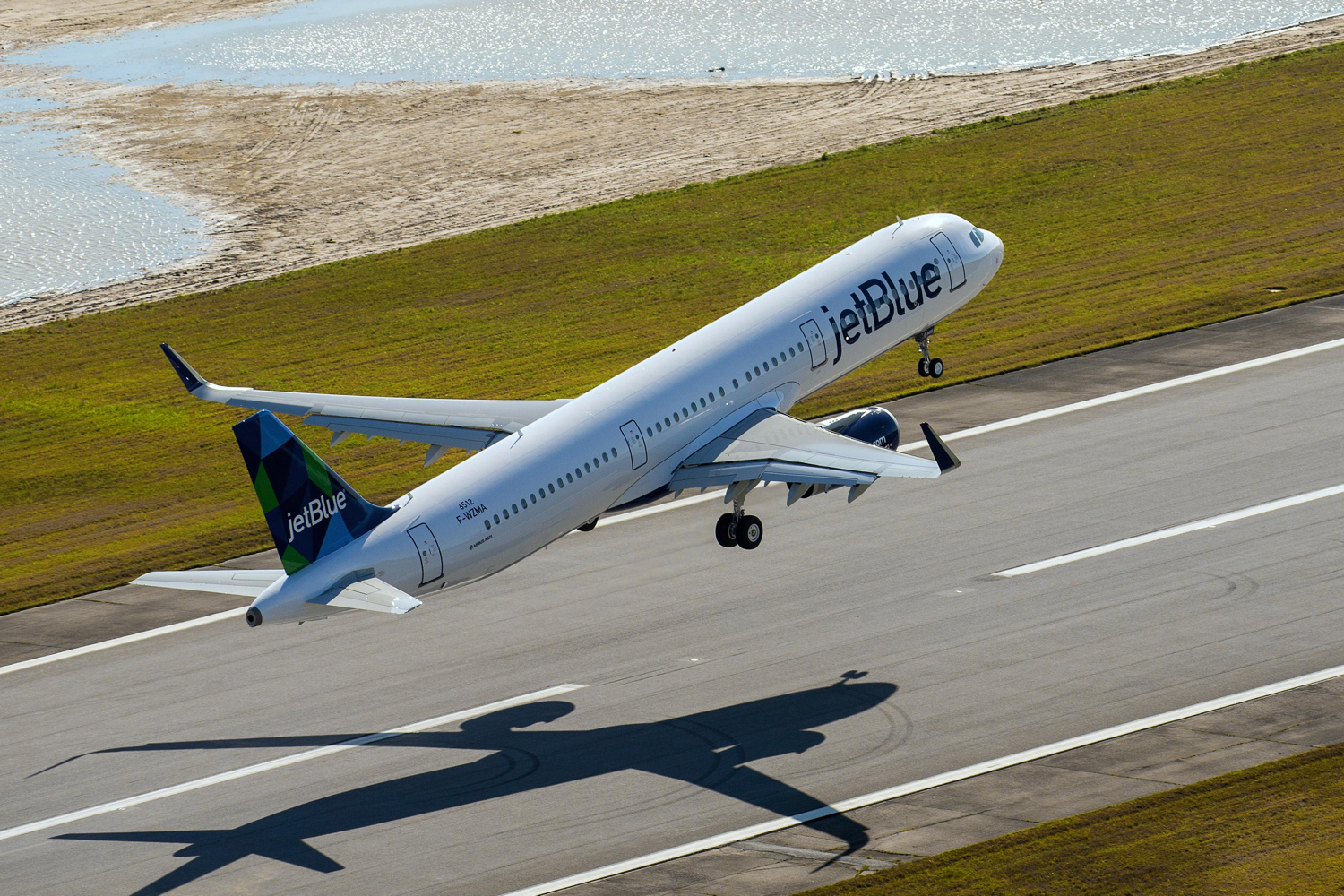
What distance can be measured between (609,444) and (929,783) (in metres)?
13.1

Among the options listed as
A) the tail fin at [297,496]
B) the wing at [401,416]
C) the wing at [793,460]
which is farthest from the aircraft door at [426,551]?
the wing at [401,416]

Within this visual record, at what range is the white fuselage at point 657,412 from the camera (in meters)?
40.8

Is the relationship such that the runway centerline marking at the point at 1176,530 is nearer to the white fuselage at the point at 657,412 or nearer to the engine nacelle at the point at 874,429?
the engine nacelle at the point at 874,429

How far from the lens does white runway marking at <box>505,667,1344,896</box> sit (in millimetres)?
34938

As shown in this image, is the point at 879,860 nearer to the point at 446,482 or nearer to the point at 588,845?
the point at 588,845

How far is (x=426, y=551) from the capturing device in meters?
40.6

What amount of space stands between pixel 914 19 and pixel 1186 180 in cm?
5610

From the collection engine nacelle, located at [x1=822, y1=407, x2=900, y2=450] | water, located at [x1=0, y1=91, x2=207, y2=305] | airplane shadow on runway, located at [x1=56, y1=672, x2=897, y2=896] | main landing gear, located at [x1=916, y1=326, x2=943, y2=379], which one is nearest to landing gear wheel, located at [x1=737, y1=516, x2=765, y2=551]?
engine nacelle, located at [x1=822, y1=407, x2=900, y2=450]

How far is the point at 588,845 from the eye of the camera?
36.1m

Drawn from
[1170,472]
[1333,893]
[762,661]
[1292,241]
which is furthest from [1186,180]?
[1333,893]

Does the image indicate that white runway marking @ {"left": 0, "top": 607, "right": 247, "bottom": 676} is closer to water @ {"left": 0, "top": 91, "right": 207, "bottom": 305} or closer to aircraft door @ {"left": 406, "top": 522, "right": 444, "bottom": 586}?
aircraft door @ {"left": 406, "top": 522, "right": 444, "bottom": 586}

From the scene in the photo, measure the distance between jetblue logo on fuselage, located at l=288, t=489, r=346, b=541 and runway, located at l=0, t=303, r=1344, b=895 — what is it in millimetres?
6106

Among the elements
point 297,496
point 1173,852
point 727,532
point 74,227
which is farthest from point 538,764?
point 74,227

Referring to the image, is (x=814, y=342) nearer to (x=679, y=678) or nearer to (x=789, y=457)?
(x=789, y=457)
